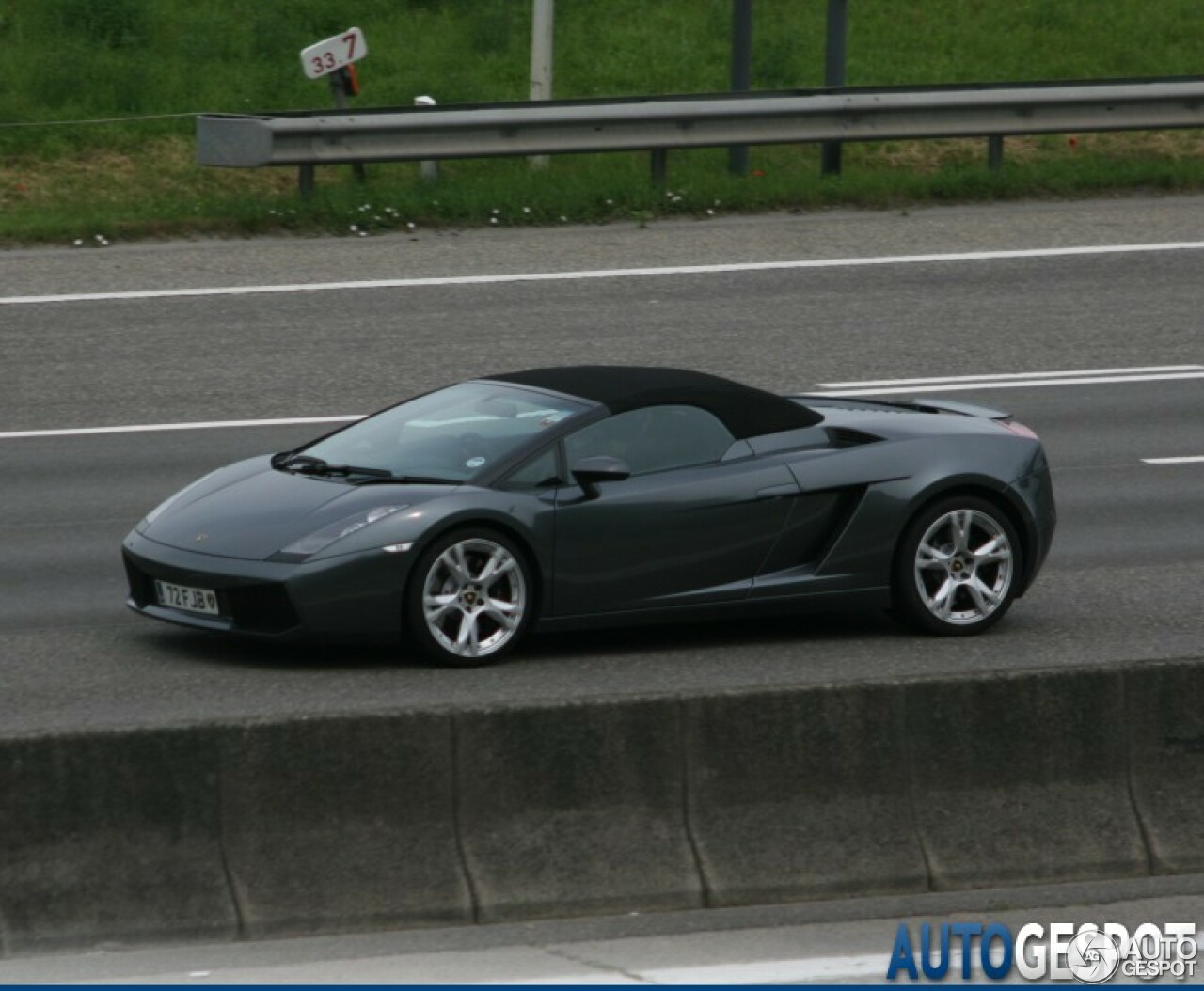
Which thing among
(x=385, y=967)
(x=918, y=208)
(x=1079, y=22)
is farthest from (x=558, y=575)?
(x=1079, y=22)

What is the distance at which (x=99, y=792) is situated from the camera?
24.9 ft

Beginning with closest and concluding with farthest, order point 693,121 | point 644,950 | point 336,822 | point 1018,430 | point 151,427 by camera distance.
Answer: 1. point 644,950
2. point 336,822
3. point 1018,430
4. point 151,427
5. point 693,121

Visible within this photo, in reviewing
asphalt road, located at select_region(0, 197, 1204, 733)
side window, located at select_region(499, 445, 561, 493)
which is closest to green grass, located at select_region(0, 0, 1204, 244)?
asphalt road, located at select_region(0, 197, 1204, 733)

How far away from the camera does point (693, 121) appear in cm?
2127

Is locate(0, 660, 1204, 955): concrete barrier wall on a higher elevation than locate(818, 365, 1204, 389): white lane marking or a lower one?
lower

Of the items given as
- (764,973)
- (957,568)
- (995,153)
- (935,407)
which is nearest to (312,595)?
(764,973)

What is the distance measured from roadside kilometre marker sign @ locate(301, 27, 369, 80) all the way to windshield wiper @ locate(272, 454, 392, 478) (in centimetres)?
1154

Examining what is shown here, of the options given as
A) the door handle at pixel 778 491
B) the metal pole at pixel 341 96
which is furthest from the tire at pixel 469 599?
the metal pole at pixel 341 96

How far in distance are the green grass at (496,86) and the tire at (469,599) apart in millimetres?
11381

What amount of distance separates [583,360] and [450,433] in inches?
262

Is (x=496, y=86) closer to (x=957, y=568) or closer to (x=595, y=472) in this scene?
(x=957, y=568)

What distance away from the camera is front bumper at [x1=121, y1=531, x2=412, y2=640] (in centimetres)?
930

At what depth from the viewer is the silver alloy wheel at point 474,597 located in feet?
31.1

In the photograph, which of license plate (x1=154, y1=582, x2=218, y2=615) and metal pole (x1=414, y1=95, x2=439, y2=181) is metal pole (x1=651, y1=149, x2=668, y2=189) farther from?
license plate (x1=154, y1=582, x2=218, y2=615)
